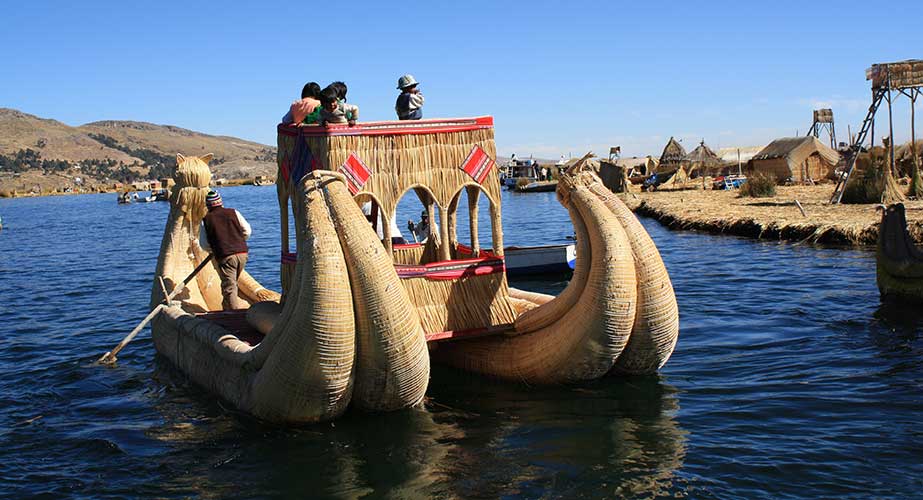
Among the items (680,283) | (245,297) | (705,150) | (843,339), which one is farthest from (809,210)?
(705,150)

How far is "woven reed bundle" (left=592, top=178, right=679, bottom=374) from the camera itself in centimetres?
832

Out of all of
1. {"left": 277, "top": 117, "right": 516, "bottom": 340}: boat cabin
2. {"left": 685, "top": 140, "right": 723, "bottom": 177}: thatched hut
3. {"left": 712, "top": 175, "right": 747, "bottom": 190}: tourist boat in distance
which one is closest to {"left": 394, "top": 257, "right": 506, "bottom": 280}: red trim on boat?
{"left": 277, "top": 117, "right": 516, "bottom": 340}: boat cabin

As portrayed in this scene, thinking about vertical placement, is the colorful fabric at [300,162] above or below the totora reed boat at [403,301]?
above

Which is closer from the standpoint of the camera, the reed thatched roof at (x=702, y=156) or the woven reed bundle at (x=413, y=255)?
the woven reed bundle at (x=413, y=255)

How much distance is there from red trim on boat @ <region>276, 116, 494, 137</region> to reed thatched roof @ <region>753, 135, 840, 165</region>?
37611 mm

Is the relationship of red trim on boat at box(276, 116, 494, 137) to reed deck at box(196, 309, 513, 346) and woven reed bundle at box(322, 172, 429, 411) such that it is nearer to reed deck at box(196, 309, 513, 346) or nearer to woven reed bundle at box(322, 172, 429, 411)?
woven reed bundle at box(322, 172, 429, 411)

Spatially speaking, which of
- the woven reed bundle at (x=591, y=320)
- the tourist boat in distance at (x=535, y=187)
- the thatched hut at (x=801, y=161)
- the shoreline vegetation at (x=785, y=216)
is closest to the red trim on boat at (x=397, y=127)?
the woven reed bundle at (x=591, y=320)

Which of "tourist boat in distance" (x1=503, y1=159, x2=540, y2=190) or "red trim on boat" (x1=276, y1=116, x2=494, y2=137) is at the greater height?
"tourist boat in distance" (x1=503, y1=159, x2=540, y2=190)

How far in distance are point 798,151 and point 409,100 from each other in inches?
1492

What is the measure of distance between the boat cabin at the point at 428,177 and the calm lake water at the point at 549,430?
1046 millimetres

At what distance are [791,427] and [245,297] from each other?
8.22 m

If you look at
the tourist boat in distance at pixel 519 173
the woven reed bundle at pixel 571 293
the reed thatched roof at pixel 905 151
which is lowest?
the woven reed bundle at pixel 571 293

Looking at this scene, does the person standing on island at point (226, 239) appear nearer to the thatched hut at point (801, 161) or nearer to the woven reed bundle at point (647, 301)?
the woven reed bundle at point (647, 301)

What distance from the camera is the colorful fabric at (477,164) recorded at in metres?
8.91
